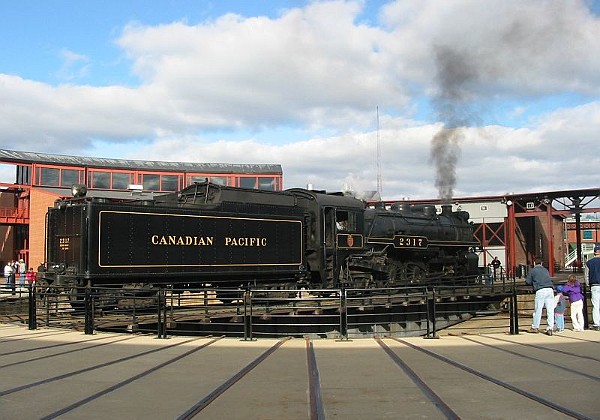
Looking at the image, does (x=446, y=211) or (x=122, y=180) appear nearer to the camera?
(x=446, y=211)

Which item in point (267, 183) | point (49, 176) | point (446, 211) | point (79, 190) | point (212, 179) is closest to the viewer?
point (79, 190)

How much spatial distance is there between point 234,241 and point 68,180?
2843cm

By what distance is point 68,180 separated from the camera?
132 feet

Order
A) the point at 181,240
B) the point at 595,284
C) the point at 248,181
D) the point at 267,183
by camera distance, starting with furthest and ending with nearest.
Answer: the point at 267,183
the point at 248,181
the point at 181,240
the point at 595,284

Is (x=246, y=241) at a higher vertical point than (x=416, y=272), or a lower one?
higher

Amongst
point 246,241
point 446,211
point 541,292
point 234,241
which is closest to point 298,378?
point 541,292

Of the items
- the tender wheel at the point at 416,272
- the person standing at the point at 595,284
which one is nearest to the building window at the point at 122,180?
the tender wheel at the point at 416,272

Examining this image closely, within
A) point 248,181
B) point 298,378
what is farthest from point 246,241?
point 248,181

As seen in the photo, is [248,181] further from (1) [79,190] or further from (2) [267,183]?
(1) [79,190]

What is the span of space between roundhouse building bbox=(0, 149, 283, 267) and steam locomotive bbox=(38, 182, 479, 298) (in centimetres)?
1912

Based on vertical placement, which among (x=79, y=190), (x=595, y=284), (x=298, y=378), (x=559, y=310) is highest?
(x=79, y=190)

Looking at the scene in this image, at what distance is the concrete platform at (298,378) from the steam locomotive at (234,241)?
12.0 feet

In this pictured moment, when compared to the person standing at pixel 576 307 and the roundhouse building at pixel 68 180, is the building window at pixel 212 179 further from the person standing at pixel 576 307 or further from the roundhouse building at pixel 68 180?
the person standing at pixel 576 307

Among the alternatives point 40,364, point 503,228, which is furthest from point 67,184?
point 40,364
